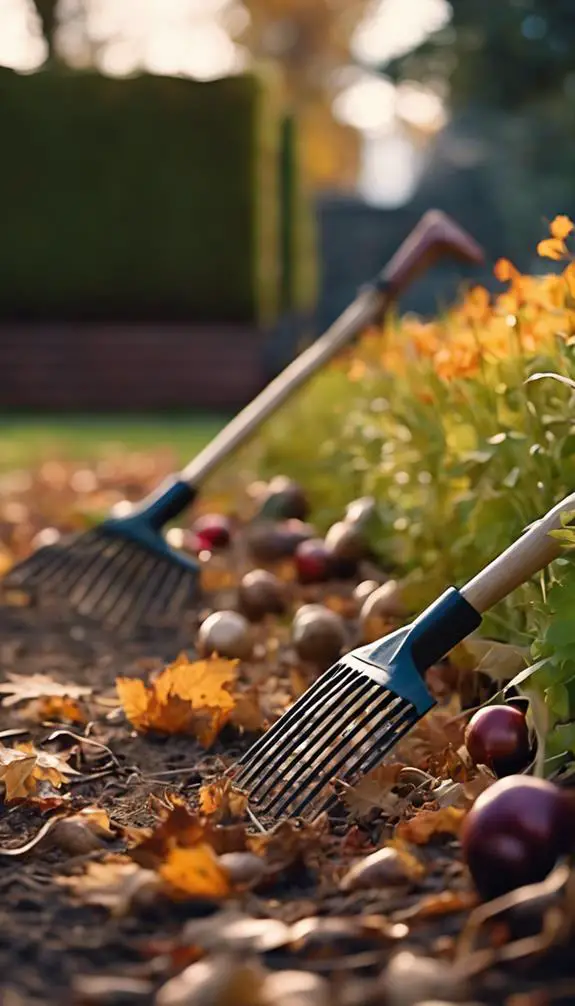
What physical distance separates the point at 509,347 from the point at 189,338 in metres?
9.53

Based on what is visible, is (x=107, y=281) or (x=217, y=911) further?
(x=107, y=281)

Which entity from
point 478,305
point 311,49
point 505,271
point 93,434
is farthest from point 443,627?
point 311,49

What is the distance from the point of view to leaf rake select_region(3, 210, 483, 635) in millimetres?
3561

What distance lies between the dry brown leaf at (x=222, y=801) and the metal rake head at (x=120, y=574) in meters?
1.45

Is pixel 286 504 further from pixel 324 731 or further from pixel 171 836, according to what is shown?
pixel 171 836

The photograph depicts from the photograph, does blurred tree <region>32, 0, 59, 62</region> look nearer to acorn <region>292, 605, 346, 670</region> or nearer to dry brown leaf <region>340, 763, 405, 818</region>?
acorn <region>292, 605, 346, 670</region>

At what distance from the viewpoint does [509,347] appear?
2.88 metres

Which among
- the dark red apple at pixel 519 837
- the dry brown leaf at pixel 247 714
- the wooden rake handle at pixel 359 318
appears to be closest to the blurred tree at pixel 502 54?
the wooden rake handle at pixel 359 318

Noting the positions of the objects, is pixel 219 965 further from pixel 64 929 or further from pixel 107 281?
pixel 107 281

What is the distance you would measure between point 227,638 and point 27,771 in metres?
0.94

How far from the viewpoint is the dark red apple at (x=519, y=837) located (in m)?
1.59

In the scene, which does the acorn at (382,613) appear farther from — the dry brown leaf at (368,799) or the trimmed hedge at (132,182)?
the trimmed hedge at (132,182)

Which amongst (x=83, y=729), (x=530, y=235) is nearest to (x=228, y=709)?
(x=83, y=729)

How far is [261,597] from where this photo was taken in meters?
3.51
